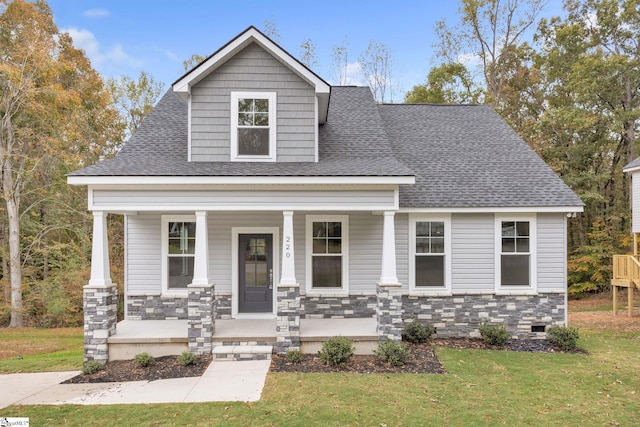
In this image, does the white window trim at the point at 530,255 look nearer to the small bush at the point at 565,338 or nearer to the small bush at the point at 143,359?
the small bush at the point at 565,338

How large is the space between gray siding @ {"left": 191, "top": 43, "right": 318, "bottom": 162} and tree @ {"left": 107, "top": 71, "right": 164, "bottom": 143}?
13.0 meters

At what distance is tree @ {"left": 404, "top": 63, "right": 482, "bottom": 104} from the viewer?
20.6 metres

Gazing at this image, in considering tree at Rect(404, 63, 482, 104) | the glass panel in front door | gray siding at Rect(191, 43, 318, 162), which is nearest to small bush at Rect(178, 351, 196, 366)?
the glass panel in front door

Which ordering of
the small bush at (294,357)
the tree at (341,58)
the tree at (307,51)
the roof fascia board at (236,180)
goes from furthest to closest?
the tree at (341,58)
the tree at (307,51)
the roof fascia board at (236,180)
the small bush at (294,357)

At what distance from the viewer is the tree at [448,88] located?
2056 centimetres

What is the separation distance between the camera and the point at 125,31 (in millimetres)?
17922

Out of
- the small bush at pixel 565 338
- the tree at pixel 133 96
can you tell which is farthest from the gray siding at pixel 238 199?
the tree at pixel 133 96

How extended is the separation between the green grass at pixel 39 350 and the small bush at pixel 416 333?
287 inches

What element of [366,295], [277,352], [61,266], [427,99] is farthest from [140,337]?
[427,99]

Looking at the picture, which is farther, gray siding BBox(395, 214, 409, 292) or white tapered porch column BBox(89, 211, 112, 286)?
gray siding BBox(395, 214, 409, 292)

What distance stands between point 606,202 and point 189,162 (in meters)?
20.7

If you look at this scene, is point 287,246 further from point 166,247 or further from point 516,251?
point 516,251

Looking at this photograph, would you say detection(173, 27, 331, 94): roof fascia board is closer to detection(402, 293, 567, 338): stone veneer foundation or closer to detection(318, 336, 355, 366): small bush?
detection(318, 336, 355, 366): small bush

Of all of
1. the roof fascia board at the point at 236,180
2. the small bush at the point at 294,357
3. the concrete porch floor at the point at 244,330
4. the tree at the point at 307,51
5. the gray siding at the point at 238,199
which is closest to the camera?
the small bush at the point at 294,357
